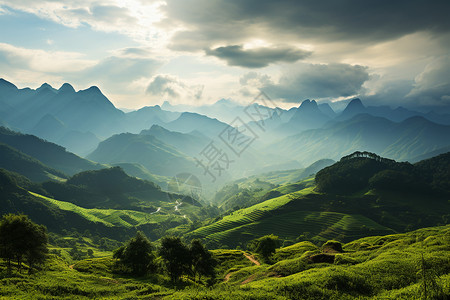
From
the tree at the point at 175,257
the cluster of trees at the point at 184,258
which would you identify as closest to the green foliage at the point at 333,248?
the cluster of trees at the point at 184,258

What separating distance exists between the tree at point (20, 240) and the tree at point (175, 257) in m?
25.9

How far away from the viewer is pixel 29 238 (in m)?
51.8

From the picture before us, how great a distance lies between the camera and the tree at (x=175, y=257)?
61156mm

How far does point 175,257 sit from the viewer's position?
200 feet

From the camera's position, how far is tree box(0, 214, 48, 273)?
49812mm

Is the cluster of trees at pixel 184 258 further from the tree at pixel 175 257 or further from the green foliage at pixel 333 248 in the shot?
the green foliage at pixel 333 248

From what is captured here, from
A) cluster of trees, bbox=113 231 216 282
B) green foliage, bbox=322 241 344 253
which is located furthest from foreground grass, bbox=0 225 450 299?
green foliage, bbox=322 241 344 253

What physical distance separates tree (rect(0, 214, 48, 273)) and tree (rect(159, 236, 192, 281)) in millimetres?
25905

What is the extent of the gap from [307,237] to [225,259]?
4027 inches

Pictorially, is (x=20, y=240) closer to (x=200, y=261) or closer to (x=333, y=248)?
(x=200, y=261)

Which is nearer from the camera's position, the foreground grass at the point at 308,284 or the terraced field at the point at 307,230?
the foreground grass at the point at 308,284

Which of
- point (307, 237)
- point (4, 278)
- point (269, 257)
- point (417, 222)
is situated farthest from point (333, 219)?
point (4, 278)

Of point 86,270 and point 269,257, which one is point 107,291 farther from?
point 269,257

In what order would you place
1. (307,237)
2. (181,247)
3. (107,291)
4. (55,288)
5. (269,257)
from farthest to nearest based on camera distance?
(307,237) → (269,257) → (181,247) → (107,291) → (55,288)
